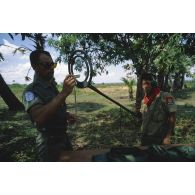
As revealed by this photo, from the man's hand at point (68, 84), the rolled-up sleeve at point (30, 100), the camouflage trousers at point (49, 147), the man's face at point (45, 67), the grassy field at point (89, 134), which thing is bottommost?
the grassy field at point (89, 134)

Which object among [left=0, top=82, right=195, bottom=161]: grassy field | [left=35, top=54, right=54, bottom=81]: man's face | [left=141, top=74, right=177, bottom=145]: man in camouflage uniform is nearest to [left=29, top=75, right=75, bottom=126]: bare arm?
[left=35, top=54, right=54, bottom=81]: man's face

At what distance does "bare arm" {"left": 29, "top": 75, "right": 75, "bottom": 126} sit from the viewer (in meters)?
2.07

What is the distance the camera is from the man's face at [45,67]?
2397 millimetres

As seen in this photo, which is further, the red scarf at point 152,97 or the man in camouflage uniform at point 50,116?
the red scarf at point 152,97

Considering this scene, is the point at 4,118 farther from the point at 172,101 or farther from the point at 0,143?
the point at 172,101

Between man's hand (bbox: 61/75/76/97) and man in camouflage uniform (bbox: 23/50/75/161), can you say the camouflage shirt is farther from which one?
man's hand (bbox: 61/75/76/97)

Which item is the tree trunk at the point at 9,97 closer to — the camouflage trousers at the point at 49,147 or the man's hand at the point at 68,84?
the camouflage trousers at the point at 49,147

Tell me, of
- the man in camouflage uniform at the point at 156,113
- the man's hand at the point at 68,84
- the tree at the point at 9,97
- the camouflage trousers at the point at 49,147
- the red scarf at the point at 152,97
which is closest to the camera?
the man's hand at the point at 68,84

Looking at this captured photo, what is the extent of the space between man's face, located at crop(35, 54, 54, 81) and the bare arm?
37 centimetres

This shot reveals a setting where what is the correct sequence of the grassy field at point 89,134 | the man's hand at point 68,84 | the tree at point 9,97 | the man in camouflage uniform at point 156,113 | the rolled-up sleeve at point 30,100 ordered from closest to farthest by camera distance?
the man's hand at point 68,84 < the rolled-up sleeve at point 30,100 < the man in camouflage uniform at point 156,113 < the grassy field at point 89,134 < the tree at point 9,97

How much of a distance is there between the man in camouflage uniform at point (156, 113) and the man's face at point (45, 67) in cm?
135

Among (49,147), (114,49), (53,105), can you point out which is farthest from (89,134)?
(53,105)

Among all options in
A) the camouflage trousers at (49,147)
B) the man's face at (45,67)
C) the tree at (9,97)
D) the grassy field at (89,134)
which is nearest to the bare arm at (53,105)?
the camouflage trousers at (49,147)

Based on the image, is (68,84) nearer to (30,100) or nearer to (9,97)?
(30,100)
